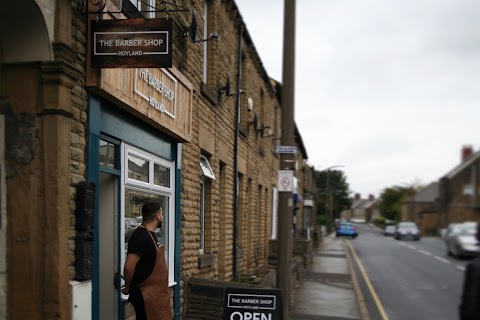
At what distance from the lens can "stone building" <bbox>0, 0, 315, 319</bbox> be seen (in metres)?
4.62

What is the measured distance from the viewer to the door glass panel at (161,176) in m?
7.56

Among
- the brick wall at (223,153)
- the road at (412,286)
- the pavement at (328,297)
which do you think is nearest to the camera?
the brick wall at (223,153)

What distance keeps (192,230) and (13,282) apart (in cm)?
457

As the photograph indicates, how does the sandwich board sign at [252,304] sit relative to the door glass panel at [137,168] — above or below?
below

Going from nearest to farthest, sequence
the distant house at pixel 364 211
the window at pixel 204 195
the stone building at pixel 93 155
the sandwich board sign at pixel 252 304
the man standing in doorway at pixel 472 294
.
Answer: the man standing in doorway at pixel 472 294
the stone building at pixel 93 155
the sandwich board sign at pixel 252 304
the window at pixel 204 195
the distant house at pixel 364 211

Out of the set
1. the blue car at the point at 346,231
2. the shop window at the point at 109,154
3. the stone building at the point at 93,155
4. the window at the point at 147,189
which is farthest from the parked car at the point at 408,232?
the shop window at the point at 109,154

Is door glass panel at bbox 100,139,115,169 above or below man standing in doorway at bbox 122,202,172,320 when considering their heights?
above

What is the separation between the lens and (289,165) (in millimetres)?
7691

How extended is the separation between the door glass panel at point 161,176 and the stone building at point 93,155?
0.02m

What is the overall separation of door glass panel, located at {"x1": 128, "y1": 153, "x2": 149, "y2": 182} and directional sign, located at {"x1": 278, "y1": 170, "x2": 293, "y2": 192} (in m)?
1.71

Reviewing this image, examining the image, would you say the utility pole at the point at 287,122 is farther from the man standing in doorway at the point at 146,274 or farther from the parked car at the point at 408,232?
the parked car at the point at 408,232

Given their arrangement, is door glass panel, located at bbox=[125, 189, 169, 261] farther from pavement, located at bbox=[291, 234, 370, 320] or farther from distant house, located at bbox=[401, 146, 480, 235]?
pavement, located at bbox=[291, 234, 370, 320]

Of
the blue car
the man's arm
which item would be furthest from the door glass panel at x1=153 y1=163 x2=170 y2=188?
the blue car

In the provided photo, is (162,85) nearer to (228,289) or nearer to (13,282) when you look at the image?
(228,289)
